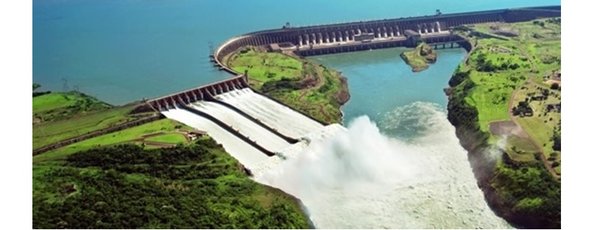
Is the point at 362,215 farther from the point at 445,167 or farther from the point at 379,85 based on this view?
the point at 379,85

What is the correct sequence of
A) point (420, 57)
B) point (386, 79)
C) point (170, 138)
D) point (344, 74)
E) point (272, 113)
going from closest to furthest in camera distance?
1. point (170, 138)
2. point (272, 113)
3. point (386, 79)
4. point (344, 74)
5. point (420, 57)

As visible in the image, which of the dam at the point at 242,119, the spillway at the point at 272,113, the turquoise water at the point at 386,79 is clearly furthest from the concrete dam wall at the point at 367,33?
the dam at the point at 242,119

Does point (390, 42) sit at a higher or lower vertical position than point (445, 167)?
higher

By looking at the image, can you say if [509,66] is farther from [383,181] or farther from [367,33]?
[383,181]

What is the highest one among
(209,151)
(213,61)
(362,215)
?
(213,61)

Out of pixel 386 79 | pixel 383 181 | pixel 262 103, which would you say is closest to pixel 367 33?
pixel 386 79

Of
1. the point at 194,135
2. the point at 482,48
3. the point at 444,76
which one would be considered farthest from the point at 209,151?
the point at 482,48
